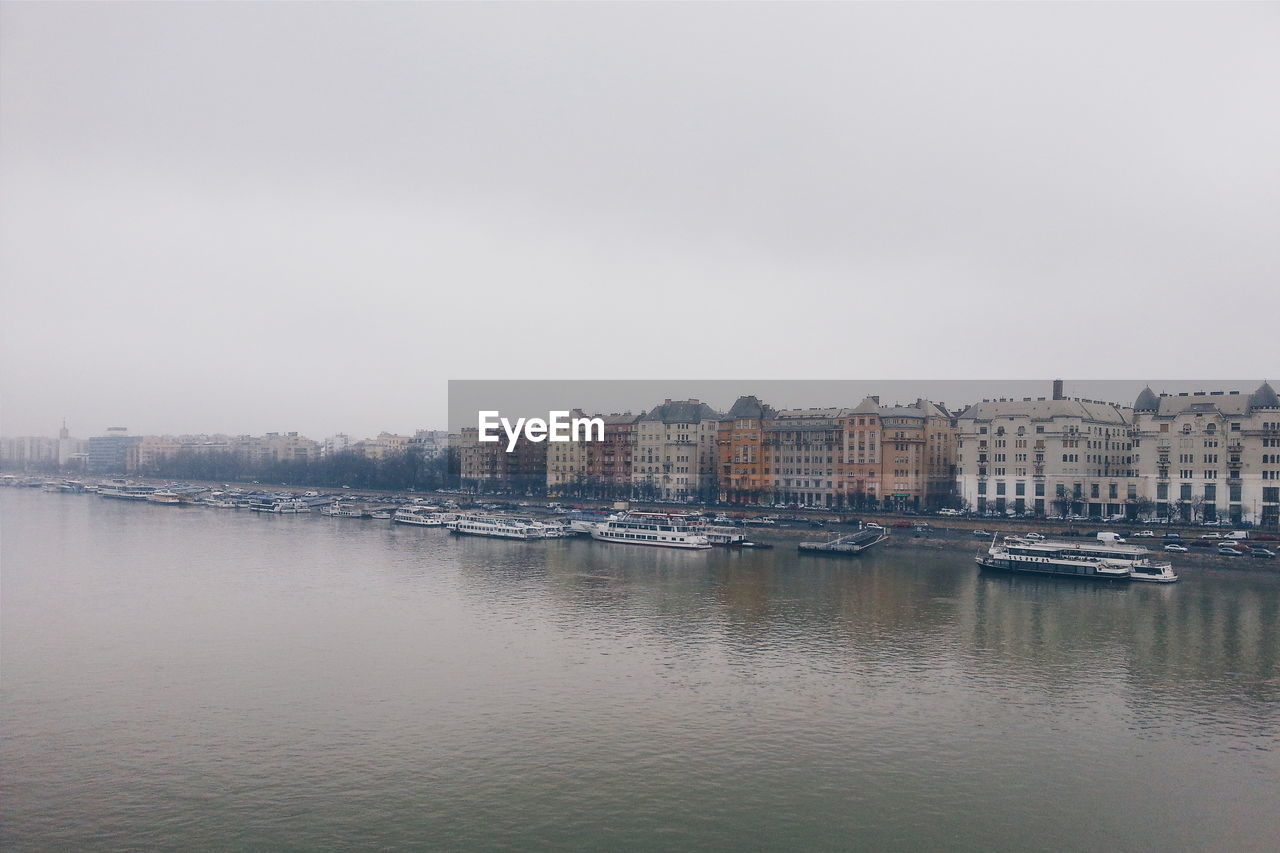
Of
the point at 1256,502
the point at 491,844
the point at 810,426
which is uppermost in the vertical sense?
the point at 810,426

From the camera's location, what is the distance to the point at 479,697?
30.3m

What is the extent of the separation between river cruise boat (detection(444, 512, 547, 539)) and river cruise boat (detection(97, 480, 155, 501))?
266 ft

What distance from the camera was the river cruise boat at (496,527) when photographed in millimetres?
81125

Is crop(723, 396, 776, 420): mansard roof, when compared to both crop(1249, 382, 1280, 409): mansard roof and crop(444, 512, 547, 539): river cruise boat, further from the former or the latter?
crop(1249, 382, 1280, 409): mansard roof

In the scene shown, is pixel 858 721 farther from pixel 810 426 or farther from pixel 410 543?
pixel 810 426

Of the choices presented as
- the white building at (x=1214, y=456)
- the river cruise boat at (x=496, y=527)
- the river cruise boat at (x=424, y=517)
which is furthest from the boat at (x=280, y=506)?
the white building at (x=1214, y=456)

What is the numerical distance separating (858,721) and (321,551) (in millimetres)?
52608

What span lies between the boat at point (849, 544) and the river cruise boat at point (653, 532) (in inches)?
347

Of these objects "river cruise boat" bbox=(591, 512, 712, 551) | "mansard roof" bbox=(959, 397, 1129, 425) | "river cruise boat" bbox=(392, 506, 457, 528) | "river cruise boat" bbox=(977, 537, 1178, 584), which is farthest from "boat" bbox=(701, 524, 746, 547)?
"mansard roof" bbox=(959, 397, 1129, 425)

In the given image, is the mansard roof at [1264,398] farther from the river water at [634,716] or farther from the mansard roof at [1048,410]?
the river water at [634,716]

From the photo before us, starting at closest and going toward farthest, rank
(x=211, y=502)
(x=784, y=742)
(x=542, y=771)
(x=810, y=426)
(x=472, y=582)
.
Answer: (x=542, y=771) → (x=784, y=742) → (x=472, y=582) → (x=810, y=426) → (x=211, y=502)

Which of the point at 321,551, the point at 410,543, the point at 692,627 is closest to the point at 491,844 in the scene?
the point at 692,627

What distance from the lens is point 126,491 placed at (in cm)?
15050

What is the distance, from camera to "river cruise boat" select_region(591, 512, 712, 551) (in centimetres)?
7425
